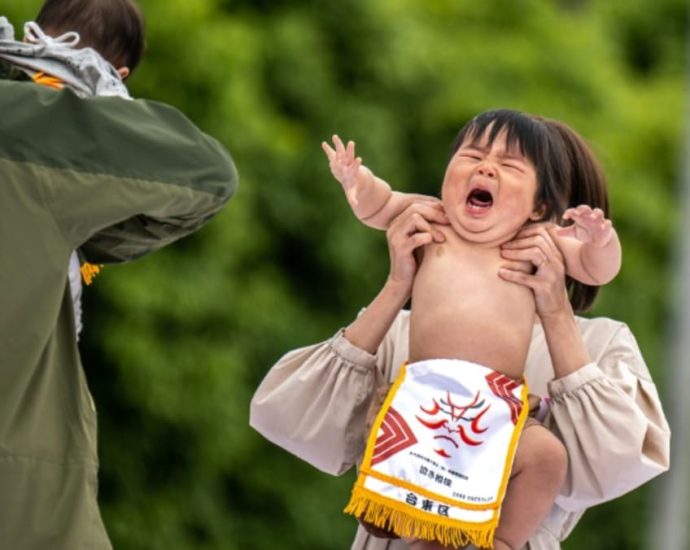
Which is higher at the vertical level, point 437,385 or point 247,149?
point 437,385

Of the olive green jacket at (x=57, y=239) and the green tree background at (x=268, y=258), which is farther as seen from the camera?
the green tree background at (x=268, y=258)

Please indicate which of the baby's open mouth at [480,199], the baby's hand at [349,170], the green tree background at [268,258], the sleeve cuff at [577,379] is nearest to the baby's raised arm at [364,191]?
the baby's hand at [349,170]

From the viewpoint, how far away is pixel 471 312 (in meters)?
2.58

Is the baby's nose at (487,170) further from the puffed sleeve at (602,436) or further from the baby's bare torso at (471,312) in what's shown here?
the puffed sleeve at (602,436)

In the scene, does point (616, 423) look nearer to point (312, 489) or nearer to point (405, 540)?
point (405, 540)

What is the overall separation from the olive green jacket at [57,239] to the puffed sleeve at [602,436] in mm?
657

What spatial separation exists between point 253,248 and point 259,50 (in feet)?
2.88

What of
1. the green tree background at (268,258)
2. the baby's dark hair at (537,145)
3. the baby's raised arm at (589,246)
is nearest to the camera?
the baby's raised arm at (589,246)

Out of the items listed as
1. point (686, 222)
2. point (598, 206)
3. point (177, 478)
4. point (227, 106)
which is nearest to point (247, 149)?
point (227, 106)

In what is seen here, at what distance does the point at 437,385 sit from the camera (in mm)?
2547

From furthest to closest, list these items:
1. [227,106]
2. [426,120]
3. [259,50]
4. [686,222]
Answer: [686,222] → [426,120] → [259,50] → [227,106]

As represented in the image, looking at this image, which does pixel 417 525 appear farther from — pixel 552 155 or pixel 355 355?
pixel 552 155

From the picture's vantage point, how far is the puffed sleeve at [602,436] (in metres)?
2.56

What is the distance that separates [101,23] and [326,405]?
74cm
